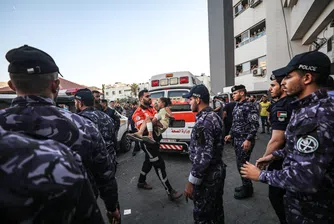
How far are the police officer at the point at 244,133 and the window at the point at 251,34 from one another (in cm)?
1573

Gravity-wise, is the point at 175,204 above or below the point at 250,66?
below

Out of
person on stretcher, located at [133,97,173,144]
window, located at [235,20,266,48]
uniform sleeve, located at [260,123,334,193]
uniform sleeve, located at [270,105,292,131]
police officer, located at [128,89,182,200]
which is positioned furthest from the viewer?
window, located at [235,20,266,48]

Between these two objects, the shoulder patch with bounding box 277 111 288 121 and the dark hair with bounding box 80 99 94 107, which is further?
the dark hair with bounding box 80 99 94 107

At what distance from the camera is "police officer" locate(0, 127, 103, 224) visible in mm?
533

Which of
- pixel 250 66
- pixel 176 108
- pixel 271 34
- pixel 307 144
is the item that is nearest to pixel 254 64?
pixel 250 66

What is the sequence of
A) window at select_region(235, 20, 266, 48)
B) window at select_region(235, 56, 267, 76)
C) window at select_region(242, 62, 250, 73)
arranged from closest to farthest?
window at select_region(235, 56, 267, 76), window at select_region(235, 20, 266, 48), window at select_region(242, 62, 250, 73)

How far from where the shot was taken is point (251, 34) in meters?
17.3

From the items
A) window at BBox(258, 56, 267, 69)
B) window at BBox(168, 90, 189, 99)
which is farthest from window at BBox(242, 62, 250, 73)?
window at BBox(168, 90, 189, 99)

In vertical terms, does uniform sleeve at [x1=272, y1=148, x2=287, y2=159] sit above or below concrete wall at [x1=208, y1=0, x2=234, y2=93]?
below

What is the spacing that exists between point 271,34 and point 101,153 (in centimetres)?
1668

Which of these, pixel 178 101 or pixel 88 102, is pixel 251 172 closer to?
pixel 88 102

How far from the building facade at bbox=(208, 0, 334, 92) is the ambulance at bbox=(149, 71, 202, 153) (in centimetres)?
630

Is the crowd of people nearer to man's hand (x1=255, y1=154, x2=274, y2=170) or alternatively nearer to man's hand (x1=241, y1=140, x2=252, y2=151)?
man's hand (x1=255, y1=154, x2=274, y2=170)

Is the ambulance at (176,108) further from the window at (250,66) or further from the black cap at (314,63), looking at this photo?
the window at (250,66)
